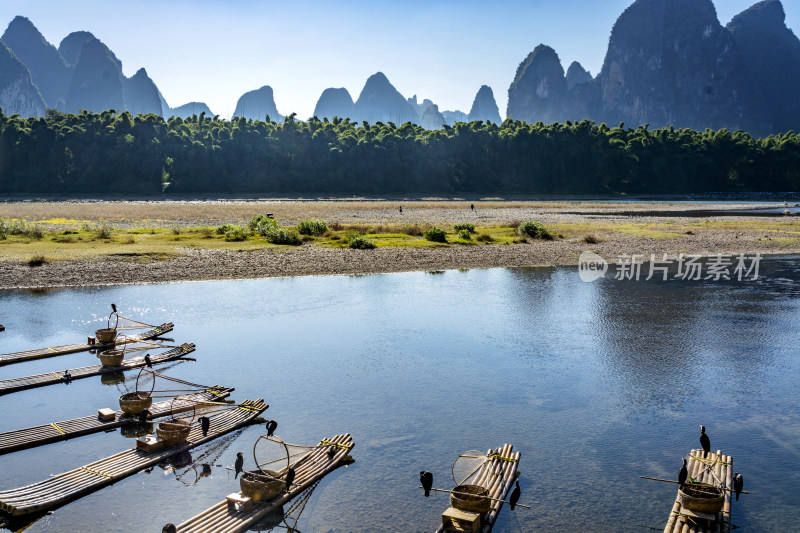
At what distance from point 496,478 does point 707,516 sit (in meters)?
4.91

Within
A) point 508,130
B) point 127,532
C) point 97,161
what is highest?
point 508,130

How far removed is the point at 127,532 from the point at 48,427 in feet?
22.9

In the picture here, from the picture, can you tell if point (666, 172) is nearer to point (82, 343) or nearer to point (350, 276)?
point (350, 276)

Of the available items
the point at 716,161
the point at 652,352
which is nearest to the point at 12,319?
the point at 652,352

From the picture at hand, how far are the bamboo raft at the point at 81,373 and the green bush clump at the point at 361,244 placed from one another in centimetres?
3232

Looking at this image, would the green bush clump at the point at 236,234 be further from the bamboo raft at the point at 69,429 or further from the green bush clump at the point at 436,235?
the bamboo raft at the point at 69,429

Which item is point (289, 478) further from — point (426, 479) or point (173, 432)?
point (173, 432)

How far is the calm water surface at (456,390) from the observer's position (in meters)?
16.4

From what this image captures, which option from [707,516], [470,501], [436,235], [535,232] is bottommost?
[707,516]

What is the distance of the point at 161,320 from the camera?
36.0 m

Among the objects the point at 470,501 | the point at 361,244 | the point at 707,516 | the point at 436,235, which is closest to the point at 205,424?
the point at 470,501

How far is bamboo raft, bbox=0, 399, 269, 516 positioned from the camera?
1566cm

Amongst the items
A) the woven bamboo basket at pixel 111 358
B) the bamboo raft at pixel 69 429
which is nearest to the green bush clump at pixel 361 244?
the woven bamboo basket at pixel 111 358

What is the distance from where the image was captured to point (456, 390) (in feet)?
80.6
